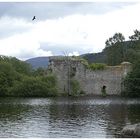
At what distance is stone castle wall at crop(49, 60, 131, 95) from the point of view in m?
68.9

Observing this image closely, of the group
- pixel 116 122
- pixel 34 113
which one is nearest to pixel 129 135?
pixel 116 122

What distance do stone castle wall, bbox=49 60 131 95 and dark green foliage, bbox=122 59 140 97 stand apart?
1.47 metres

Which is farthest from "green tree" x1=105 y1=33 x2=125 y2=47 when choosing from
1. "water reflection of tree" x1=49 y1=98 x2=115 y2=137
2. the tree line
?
"water reflection of tree" x1=49 y1=98 x2=115 y2=137

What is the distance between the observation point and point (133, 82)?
65688 millimetres

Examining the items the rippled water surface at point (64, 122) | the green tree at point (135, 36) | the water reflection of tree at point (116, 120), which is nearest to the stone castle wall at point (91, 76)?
the green tree at point (135, 36)

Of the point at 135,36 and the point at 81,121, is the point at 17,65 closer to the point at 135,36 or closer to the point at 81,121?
the point at 135,36

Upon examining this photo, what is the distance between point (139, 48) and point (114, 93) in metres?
13.7

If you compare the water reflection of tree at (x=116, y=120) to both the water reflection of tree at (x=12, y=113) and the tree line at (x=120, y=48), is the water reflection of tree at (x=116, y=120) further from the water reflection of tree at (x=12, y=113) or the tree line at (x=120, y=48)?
the tree line at (x=120, y=48)

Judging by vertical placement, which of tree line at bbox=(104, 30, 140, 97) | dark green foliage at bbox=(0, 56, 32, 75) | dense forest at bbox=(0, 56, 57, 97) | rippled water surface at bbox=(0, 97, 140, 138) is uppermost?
tree line at bbox=(104, 30, 140, 97)

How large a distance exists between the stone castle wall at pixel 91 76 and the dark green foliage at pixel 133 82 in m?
1.47

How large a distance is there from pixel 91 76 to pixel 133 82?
6484mm

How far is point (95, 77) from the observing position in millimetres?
69250

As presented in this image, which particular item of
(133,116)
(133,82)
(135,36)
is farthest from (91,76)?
(133,116)

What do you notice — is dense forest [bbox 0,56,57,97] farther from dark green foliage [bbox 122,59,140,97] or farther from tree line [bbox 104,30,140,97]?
tree line [bbox 104,30,140,97]
